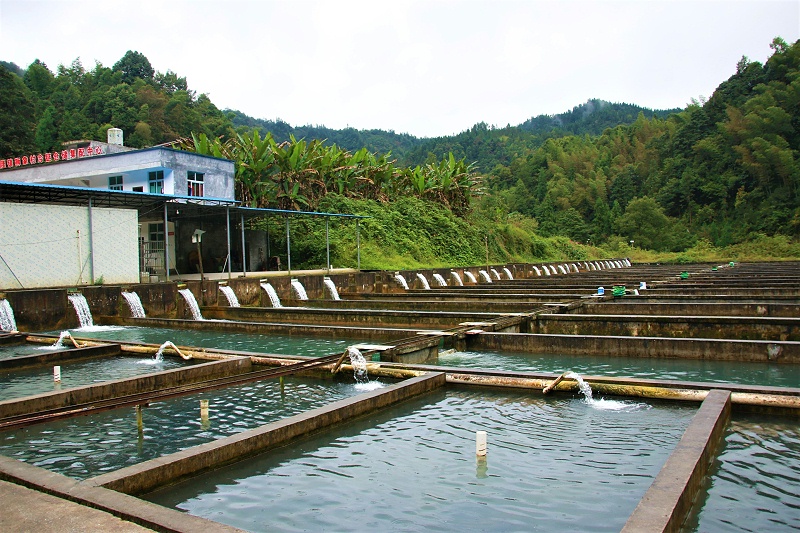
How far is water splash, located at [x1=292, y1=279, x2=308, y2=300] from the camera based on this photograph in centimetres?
2270

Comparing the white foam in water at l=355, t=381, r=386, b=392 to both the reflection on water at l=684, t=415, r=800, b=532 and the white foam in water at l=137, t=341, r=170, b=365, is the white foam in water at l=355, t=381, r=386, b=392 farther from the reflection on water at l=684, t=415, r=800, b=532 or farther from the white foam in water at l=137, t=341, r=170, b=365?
the reflection on water at l=684, t=415, r=800, b=532

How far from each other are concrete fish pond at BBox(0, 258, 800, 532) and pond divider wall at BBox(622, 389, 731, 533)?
0.02m

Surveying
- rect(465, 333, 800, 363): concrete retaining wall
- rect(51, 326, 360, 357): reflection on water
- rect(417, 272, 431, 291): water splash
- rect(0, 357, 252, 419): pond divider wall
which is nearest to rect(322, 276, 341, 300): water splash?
rect(417, 272, 431, 291): water splash

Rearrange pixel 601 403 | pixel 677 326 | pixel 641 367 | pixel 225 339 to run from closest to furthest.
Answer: pixel 601 403
pixel 641 367
pixel 677 326
pixel 225 339

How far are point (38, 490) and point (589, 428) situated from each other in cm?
546

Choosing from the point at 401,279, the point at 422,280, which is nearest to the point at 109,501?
the point at 401,279

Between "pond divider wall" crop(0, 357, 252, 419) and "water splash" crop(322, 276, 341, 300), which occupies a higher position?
"water splash" crop(322, 276, 341, 300)

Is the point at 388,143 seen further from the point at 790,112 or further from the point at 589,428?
the point at 589,428

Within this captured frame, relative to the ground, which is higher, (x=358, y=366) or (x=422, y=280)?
(x=422, y=280)

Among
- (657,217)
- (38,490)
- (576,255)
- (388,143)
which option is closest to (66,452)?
(38,490)

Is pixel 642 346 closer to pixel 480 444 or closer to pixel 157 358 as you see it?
pixel 480 444

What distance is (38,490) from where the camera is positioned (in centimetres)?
468

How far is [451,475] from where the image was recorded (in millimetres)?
5668

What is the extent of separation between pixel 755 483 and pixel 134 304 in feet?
53.5
